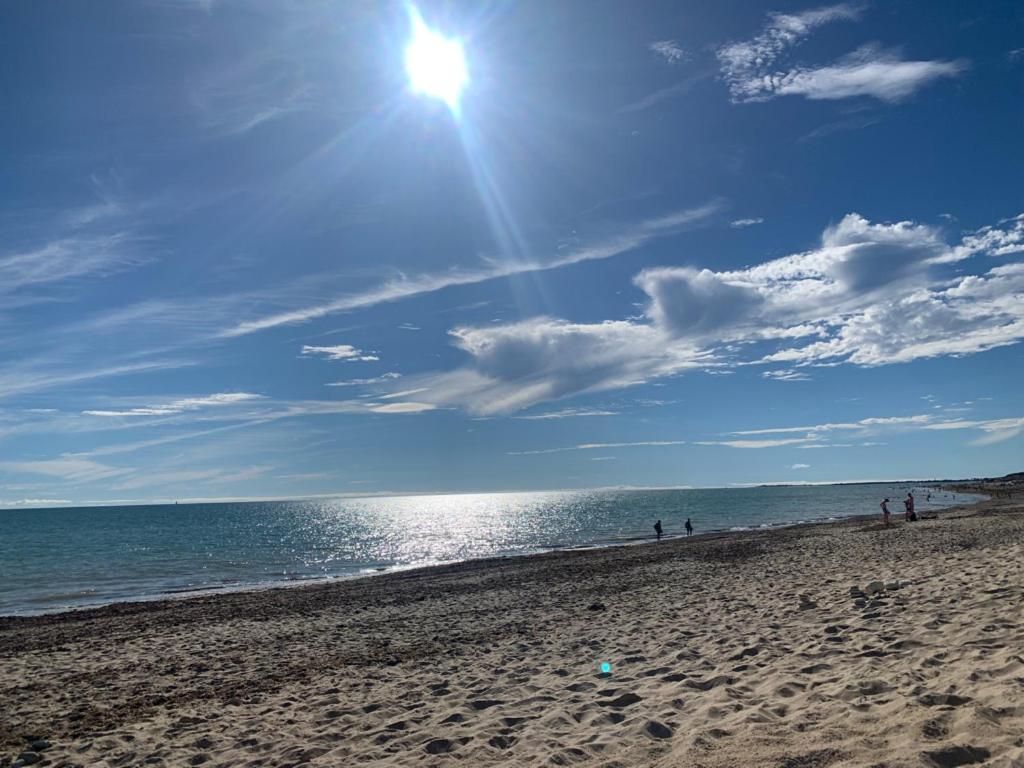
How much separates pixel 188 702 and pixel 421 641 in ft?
16.6

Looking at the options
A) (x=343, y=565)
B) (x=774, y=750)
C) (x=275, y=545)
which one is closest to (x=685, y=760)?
(x=774, y=750)

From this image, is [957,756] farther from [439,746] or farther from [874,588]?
[874,588]

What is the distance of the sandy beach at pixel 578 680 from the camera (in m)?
6.25

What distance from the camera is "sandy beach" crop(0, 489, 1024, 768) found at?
625 cm

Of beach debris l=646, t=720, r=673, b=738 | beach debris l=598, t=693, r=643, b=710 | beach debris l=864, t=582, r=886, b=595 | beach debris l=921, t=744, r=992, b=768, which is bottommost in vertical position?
beach debris l=598, t=693, r=643, b=710

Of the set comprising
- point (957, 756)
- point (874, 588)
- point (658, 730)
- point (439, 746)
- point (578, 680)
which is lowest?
point (439, 746)

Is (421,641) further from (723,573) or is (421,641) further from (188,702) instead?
(723,573)

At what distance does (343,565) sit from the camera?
46.2 metres

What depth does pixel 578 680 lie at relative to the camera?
9461 mm

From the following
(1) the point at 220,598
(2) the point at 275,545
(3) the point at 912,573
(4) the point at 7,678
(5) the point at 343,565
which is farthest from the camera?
(2) the point at 275,545

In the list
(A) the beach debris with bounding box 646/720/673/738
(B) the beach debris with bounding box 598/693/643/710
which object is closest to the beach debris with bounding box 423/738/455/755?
(B) the beach debris with bounding box 598/693/643/710

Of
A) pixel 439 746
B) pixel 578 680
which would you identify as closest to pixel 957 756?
pixel 439 746

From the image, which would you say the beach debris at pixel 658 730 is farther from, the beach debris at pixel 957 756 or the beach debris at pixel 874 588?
the beach debris at pixel 874 588

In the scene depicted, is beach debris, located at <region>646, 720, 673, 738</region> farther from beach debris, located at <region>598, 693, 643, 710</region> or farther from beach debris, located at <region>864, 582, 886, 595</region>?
beach debris, located at <region>864, 582, 886, 595</region>
